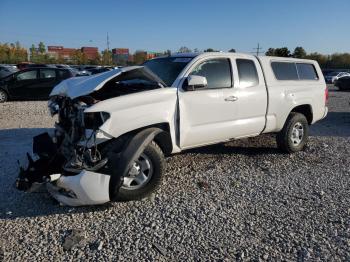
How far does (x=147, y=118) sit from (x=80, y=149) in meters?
0.89

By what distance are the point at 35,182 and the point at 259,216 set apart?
2.52m

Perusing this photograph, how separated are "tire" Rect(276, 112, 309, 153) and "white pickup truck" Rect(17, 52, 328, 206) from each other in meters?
0.02

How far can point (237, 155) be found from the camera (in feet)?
22.0

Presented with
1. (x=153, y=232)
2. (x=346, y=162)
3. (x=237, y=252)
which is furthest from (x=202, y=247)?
(x=346, y=162)

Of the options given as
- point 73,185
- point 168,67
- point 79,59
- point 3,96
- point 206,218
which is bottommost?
point 206,218

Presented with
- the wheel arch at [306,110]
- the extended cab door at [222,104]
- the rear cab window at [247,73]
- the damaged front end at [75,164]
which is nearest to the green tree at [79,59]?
the wheel arch at [306,110]

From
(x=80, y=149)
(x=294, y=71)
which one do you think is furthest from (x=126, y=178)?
(x=294, y=71)

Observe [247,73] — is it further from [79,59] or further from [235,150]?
[79,59]

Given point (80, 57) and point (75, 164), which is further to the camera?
point (80, 57)

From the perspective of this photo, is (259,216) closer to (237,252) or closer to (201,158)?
(237,252)

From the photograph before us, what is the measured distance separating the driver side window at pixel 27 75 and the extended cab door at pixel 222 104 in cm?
1131

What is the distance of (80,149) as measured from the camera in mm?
4160

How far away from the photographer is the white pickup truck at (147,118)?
4.07m

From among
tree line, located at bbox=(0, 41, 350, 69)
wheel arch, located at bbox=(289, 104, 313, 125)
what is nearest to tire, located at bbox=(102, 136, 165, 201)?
wheel arch, located at bbox=(289, 104, 313, 125)
